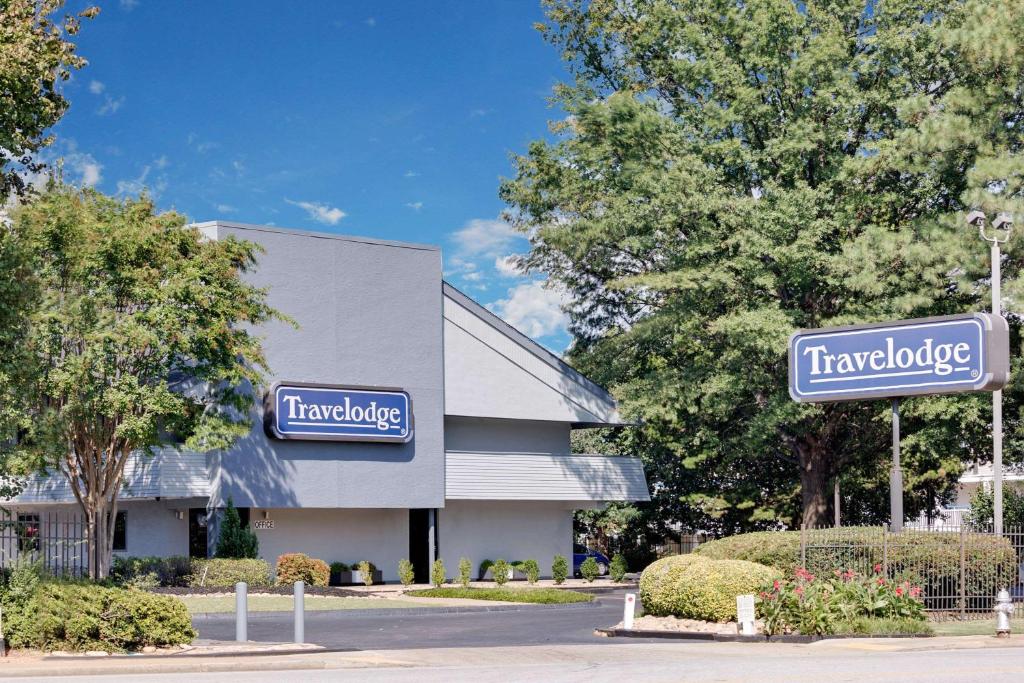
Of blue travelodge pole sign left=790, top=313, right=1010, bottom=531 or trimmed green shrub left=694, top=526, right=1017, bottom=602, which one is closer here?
trimmed green shrub left=694, top=526, right=1017, bottom=602

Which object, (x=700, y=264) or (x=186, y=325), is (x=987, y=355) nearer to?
(x=700, y=264)

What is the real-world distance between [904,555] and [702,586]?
4.57 meters

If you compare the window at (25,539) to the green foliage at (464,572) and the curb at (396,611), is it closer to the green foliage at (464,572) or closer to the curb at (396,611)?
the curb at (396,611)

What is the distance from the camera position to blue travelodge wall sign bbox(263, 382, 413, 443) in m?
41.3

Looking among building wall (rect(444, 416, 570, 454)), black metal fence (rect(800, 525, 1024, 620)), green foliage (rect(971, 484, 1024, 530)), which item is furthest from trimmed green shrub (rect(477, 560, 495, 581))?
black metal fence (rect(800, 525, 1024, 620))

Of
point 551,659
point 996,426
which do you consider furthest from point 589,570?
point 551,659

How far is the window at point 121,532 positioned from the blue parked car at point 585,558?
706 inches

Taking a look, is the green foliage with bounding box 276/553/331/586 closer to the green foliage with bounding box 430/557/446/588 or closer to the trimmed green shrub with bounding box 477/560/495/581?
the green foliage with bounding box 430/557/446/588

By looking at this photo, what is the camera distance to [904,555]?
88.5ft

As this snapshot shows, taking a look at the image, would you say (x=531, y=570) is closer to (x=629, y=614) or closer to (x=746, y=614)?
(x=629, y=614)

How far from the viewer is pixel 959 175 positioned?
40.8 meters

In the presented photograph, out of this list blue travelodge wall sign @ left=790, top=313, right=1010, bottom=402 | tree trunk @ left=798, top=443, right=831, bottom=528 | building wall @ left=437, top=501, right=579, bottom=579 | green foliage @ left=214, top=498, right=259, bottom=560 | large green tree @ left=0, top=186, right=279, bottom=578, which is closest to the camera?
blue travelodge wall sign @ left=790, top=313, right=1010, bottom=402

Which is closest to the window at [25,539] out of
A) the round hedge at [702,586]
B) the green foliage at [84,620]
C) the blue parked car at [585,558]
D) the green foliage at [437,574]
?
the green foliage at [84,620]

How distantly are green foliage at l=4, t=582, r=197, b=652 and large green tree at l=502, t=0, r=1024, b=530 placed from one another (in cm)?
2349
